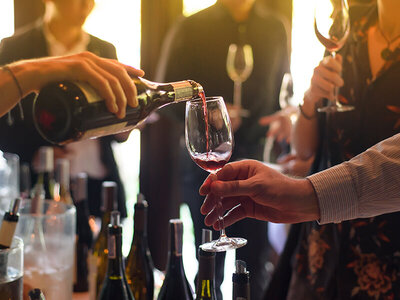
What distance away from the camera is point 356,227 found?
52.7 inches

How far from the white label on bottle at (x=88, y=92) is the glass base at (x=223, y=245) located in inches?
12.0

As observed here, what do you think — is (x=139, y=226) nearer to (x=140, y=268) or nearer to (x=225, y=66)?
(x=140, y=268)

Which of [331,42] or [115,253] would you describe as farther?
[331,42]

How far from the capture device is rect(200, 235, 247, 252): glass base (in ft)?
3.02

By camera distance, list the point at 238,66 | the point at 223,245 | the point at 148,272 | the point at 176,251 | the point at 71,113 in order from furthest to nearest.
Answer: the point at 238,66, the point at 148,272, the point at 176,251, the point at 223,245, the point at 71,113

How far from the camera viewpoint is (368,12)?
138cm

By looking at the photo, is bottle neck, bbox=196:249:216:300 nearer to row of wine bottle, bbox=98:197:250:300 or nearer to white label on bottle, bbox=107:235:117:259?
row of wine bottle, bbox=98:197:250:300

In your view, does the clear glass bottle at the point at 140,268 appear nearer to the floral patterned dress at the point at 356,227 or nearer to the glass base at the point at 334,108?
the floral patterned dress at the point at 356,227

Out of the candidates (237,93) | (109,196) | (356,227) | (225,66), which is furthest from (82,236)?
(225,66)

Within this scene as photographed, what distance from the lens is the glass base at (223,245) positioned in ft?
3.02

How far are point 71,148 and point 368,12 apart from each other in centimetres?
121

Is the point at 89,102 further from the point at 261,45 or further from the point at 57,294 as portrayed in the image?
the point at 261,45

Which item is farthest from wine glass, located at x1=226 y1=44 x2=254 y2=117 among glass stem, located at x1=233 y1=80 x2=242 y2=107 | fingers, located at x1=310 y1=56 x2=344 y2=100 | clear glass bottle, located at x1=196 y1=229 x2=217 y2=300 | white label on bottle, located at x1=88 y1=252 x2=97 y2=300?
clear glass bottle, located at x1=196 y1=229 x2=217 y2=300

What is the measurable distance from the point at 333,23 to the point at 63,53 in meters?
0.79
